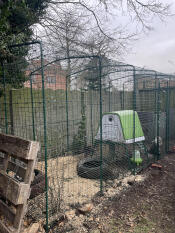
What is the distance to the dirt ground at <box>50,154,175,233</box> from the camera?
2.37m

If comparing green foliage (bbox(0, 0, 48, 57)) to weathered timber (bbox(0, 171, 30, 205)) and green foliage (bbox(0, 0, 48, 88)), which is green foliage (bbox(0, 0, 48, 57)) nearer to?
green foliage (bbox(0, 0, 48, 88))

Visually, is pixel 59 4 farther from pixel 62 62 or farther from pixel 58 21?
pixel 62 62

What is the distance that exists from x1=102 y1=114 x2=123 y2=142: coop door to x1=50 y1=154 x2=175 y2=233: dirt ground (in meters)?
1.00

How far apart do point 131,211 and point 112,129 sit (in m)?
2.01

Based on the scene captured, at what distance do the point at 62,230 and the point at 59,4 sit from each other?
6.61 metres

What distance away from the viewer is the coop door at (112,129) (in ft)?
13.6

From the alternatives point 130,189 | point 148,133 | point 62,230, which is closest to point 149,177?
point 130,189

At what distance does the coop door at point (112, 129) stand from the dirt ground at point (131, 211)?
1.00 m

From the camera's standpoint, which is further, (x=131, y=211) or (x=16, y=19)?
(x=16, y=19)

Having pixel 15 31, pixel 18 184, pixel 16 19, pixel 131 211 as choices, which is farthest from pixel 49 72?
pixel 131 211

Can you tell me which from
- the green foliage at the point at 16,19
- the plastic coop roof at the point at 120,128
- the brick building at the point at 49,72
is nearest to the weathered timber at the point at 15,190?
the brick building at the point at 49,72

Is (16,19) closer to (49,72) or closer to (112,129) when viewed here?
(49,72)

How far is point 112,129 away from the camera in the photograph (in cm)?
434

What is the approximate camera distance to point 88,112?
5.70 metres
